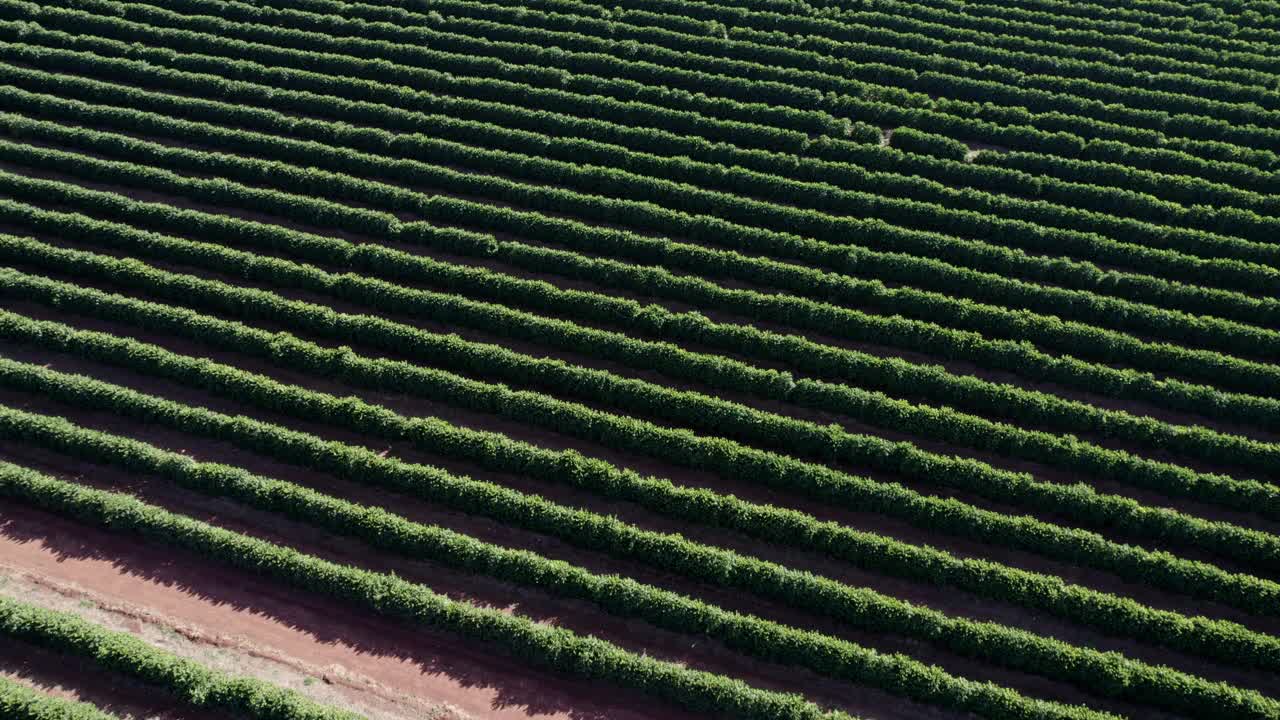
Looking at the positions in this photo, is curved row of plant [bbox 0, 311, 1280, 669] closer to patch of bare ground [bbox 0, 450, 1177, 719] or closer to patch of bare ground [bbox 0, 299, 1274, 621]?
patch of bare ground [bbox 0, 299, 1274, 621]

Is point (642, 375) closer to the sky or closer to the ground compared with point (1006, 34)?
closer to the ground

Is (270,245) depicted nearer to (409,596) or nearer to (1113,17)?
(409,596)

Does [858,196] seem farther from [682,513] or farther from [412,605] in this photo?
[412,605]

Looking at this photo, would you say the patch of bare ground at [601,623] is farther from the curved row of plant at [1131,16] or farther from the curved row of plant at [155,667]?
the curved row of plant at [1131,16]

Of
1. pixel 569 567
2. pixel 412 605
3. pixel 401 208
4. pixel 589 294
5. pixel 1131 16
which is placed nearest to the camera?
pixel 412 605

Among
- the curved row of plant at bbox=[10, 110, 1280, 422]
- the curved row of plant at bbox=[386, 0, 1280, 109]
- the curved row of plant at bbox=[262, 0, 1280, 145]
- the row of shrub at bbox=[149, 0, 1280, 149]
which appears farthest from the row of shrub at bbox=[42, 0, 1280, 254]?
the curved row of plant at bbox=[386, 0, 1280, 109]

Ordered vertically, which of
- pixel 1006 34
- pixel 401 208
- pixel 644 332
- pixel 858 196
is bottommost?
pixel 644 332

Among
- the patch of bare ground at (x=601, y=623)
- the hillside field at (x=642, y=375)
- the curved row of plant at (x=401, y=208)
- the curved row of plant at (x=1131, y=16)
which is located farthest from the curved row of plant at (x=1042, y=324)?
the curved row of plant at (x=1131, y=16)

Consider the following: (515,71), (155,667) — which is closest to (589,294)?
(515,71)
